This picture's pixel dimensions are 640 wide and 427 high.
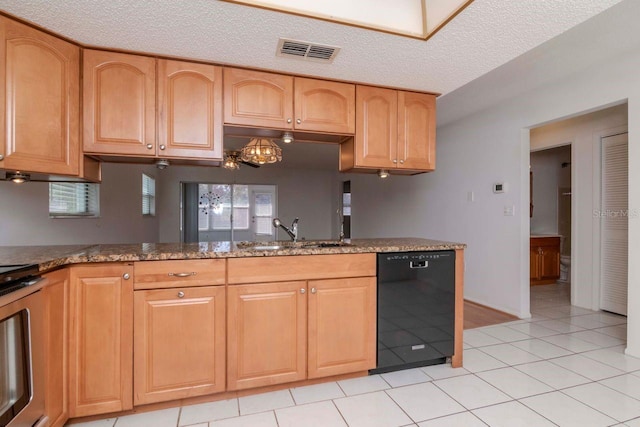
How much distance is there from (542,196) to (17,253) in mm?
7011

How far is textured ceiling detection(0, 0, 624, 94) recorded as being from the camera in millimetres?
1584

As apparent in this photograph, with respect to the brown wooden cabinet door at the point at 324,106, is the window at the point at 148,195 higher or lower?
lower

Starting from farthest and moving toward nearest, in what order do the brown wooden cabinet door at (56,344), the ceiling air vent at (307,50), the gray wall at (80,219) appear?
the gray wall at (80,219), the ceiling air vent at (307,50), the brown wooden cabinet door at (56,344)

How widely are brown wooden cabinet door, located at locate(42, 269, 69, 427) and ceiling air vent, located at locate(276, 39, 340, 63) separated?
1.70m

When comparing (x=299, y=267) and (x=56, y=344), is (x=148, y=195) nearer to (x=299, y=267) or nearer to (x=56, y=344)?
(x=56, y=344)

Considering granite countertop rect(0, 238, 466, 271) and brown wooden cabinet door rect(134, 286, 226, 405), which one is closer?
granite countertop rect(0, 238, 466, 271)

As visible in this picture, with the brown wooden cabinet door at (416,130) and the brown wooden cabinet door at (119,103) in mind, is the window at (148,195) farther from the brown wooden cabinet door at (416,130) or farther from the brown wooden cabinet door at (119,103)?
the brown wooden cabinet door at (416,130)

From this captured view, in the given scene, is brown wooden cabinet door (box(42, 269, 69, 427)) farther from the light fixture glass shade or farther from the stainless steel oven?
the light fixture glass shade

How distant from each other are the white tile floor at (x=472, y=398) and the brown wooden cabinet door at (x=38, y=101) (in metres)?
1.48

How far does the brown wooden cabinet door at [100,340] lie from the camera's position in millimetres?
1709

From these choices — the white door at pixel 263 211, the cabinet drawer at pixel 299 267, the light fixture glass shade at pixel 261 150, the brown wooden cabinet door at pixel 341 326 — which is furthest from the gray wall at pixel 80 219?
the brown wooden cabinet door at pixel 341 326

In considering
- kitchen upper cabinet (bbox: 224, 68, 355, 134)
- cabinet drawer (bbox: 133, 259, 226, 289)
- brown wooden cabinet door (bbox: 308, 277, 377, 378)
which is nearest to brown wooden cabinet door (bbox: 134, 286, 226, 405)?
cabinet drawer (bbox: 133, 259, 226, 289)

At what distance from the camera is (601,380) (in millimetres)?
2201

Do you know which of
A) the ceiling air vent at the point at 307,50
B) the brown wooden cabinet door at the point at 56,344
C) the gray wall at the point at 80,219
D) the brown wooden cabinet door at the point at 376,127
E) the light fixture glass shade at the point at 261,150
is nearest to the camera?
the brown wooden cabinet door at the point at 56,344
